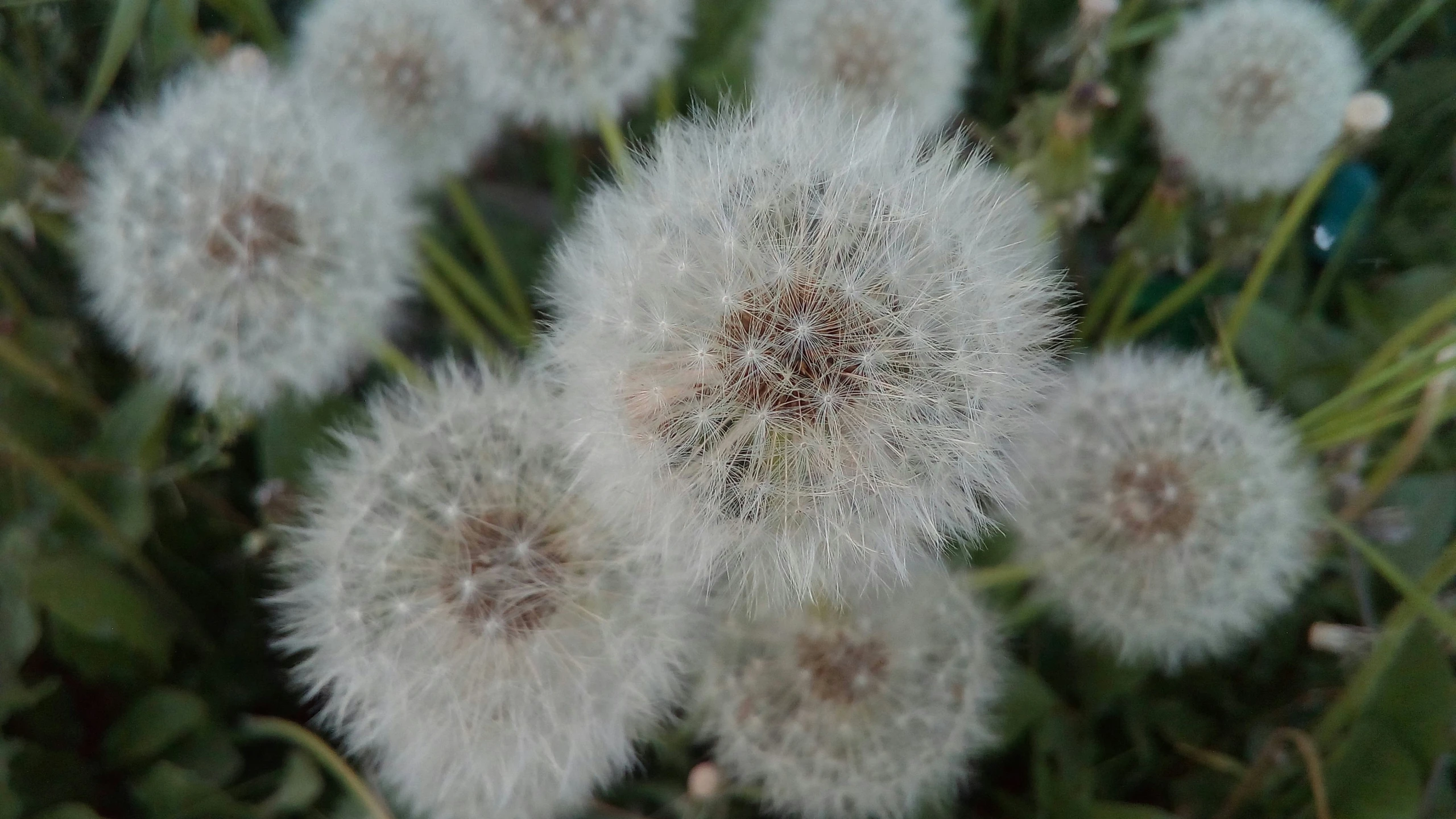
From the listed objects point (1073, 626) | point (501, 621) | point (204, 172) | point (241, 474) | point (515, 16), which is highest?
point (204, 172)


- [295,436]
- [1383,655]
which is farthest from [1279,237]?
[295,436]

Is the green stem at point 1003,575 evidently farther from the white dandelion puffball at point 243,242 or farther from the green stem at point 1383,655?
the white dandelion puffball at point 243,242

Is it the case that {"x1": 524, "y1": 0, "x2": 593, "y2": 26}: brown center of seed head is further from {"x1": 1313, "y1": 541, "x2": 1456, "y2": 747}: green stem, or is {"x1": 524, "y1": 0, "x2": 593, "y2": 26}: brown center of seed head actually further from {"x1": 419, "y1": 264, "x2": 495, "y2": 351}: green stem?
{"x1": 1313, "y1": 541, "x2": 1456, "y2": 747}: green stem

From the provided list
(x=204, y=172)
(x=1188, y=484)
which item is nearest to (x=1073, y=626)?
(x=1188, y=484)

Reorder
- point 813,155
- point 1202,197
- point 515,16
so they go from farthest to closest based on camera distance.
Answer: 1. point 1202,197
2. point 515,16
3. point 813,155

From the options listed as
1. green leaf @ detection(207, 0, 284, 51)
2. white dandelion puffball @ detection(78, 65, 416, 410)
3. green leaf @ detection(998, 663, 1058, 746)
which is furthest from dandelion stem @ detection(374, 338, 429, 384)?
green leaf @ detection(998, 663, 1058, 746)

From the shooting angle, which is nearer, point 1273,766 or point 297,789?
point 297,789

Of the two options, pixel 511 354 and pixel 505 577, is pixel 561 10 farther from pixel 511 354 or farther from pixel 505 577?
pixel 505 577

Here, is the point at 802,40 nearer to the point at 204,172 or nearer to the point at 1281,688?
the point at 204,172
